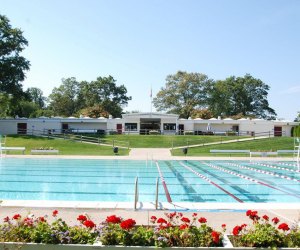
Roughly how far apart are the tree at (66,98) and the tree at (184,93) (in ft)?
68.1

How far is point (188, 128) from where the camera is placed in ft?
176

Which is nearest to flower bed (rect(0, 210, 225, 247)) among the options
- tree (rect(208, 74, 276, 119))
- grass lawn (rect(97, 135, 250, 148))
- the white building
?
grass lawn (rect(97, 135, 250, 148))

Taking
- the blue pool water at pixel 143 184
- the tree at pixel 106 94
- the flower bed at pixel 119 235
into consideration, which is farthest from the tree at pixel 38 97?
the flower bed at pixel 119 235

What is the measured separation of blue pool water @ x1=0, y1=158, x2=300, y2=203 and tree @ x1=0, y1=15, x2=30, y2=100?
98.8 feet

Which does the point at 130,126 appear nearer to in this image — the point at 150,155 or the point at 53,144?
the point at 53,144

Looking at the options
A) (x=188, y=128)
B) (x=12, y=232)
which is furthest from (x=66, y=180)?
(x=188, y=128)

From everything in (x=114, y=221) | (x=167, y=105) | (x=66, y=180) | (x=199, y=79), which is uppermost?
(x=199, y=79)

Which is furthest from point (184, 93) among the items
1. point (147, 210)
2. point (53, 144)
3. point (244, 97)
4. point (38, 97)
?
point (147, 210)

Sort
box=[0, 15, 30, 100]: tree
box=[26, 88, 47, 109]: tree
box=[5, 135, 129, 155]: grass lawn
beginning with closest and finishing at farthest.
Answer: box=[5, 135, 129, 155]: grass lawn → box=[0, 15, 30, 100]: tree → box=[26, 88, 47, 109]: tree

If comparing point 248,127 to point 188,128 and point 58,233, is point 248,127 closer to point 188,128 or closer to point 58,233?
point 188,128

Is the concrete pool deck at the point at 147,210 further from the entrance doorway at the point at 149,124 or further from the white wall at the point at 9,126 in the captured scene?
the white wall at the point at 9,126

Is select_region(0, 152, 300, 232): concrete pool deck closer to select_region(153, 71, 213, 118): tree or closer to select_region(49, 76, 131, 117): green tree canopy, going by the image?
select_region(49, 76, 131, 117): green tree canopy

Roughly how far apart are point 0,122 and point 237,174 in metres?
43.4

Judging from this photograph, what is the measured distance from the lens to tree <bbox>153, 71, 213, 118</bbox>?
231 ft
